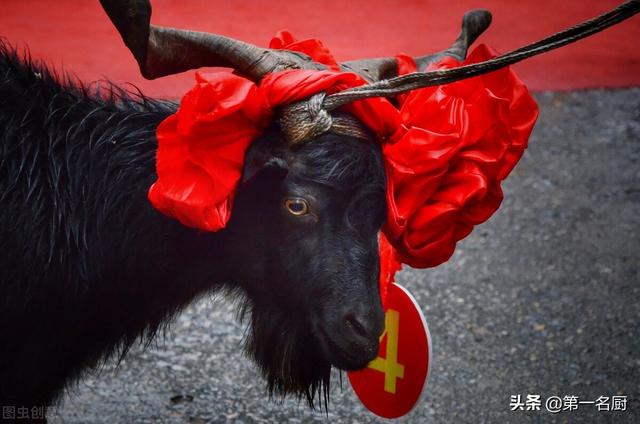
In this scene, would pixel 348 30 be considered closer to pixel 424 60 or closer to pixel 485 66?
pixel 424 60

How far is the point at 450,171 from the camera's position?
2875 mm

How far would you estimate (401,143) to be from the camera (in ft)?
9.05

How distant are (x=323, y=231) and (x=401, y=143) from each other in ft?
1.23

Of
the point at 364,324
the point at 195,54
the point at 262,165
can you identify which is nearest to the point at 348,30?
the point at 195,54

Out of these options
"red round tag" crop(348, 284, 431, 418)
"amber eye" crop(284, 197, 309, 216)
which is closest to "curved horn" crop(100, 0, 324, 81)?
"amber eye" crop(284, 197, 309, 216)

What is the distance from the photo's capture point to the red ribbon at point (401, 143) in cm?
259

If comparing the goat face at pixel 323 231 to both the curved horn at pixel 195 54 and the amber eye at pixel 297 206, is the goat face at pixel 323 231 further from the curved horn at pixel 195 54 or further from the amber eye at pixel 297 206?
the curved horn at pixel 195 54

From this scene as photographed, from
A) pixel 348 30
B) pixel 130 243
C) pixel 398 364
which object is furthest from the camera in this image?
pixel 348 30

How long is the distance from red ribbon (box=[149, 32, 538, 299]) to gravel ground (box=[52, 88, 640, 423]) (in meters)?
1.22

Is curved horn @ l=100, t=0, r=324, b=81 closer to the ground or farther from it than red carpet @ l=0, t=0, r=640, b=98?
farther from it

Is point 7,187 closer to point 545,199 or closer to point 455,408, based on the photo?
point 455,408

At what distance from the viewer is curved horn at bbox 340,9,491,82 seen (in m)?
3.09

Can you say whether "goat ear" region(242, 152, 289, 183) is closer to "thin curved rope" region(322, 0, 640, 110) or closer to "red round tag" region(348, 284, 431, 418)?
"thin curved rope" region(322, 0, 640, 110)

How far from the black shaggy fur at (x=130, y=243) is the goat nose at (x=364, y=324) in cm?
1
